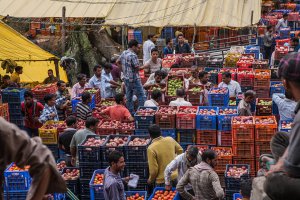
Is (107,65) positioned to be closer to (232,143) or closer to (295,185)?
(232,143)

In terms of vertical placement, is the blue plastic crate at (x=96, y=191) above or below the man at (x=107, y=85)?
below

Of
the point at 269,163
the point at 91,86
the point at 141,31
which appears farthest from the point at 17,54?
the point at 269,163

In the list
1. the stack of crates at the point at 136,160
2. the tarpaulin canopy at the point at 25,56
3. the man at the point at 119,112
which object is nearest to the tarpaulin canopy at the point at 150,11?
the tarpaulin canopy at the point at 25,56

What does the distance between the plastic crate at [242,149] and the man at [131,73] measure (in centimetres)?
342

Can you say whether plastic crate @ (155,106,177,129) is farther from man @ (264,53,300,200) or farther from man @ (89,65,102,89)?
man @ (264,53,300,200)

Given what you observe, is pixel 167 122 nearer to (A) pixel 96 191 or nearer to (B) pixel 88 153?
(B) pixel 88 153

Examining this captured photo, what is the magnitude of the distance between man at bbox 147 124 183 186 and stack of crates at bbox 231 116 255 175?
1.35 metres

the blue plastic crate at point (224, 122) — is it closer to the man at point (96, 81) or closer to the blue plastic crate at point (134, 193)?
the blue plastic crate at point (134, 193)

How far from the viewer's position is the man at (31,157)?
103 inches

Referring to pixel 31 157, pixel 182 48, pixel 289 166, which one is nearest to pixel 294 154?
pixel 289 166

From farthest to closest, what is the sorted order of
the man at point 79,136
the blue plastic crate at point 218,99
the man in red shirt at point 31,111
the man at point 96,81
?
the man at point 96,81
the blue plastic crate at point 218,99
the man in red shirt at point 31,111
the man at point 79,136

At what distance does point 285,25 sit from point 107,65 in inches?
412

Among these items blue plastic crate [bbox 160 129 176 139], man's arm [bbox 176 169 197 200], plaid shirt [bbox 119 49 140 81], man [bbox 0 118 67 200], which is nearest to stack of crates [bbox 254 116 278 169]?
blue plastic crate [bbox 160 129 176 139]

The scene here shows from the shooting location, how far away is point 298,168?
2914 mm
